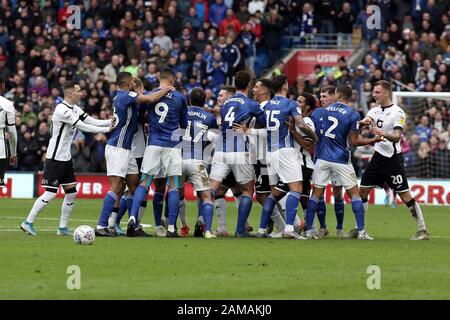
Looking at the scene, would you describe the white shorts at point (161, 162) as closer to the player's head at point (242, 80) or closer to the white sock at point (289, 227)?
the player's head at point (242, 80)

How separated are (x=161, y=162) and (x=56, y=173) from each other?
169cm

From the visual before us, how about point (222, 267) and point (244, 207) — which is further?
point (244, 207)

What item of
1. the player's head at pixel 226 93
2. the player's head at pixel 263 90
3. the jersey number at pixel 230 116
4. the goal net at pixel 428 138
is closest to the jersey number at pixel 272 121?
the jersey number at pixel 230 116

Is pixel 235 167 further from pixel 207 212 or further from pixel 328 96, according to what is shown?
pixel 328 96

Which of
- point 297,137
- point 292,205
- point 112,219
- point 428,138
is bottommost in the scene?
point 112,219

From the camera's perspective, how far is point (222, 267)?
13.9 meters

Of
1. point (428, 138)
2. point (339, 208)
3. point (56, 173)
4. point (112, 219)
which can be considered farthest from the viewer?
point (428, 138)

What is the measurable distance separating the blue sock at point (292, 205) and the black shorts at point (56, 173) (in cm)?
353

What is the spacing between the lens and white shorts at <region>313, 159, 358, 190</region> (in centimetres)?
1838

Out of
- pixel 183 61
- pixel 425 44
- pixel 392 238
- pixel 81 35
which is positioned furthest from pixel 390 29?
pixel 392 238

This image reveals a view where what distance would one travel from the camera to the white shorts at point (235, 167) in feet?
60.6

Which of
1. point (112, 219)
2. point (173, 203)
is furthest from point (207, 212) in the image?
point (112, 219)

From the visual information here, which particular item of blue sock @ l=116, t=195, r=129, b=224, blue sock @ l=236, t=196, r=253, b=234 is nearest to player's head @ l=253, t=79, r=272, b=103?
blue sock @ l=236, t=196, r=253, b=234

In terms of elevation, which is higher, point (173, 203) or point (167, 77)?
point (167, 77)
